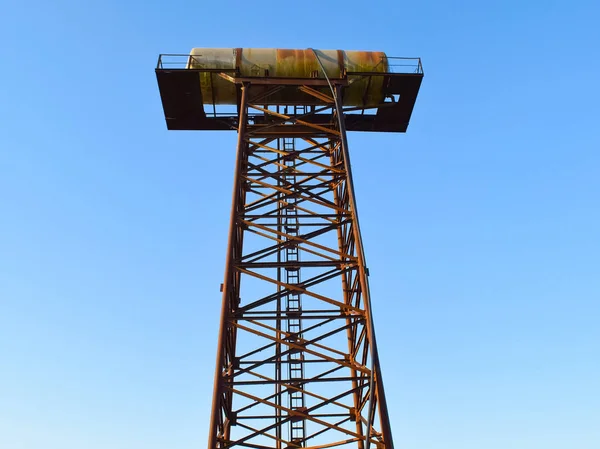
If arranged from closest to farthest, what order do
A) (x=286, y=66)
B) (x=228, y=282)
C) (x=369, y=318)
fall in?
1. (x=369, y=318)
2. (x=228, y=282)
3. (x=286, y=66)

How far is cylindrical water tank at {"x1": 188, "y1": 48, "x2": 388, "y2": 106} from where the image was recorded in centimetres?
1762

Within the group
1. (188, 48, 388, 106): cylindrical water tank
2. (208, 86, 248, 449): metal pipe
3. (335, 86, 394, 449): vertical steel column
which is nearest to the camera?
(335, 86, 394, 449): vertical steel column

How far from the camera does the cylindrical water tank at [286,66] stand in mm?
17625

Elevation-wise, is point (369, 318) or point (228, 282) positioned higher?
point (228, 282)

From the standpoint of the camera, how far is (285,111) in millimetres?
18734

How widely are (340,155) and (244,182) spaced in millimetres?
2803

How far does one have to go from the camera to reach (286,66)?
1761 centimetres

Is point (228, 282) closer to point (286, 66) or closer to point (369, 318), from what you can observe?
point (369, 318)

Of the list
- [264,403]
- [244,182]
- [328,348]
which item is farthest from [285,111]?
[264,403]

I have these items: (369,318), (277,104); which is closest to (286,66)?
(277,104)

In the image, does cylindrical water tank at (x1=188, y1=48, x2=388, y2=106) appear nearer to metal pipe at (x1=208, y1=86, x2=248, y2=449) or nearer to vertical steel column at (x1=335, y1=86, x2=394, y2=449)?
metal pipe at (x1=208, y1=86, x2=248, y2=449)

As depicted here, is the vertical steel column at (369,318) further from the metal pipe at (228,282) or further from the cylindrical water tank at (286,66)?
the metal pipe at (228,282)

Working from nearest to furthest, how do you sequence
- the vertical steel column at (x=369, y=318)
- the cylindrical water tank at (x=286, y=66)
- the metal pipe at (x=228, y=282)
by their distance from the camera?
the vertical steel column at (x=369, y=318), the metal pipe at (x=228, y=282), the cylindrical water tank at (x=286, y=66)

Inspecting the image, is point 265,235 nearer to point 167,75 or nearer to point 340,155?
point 340,155
